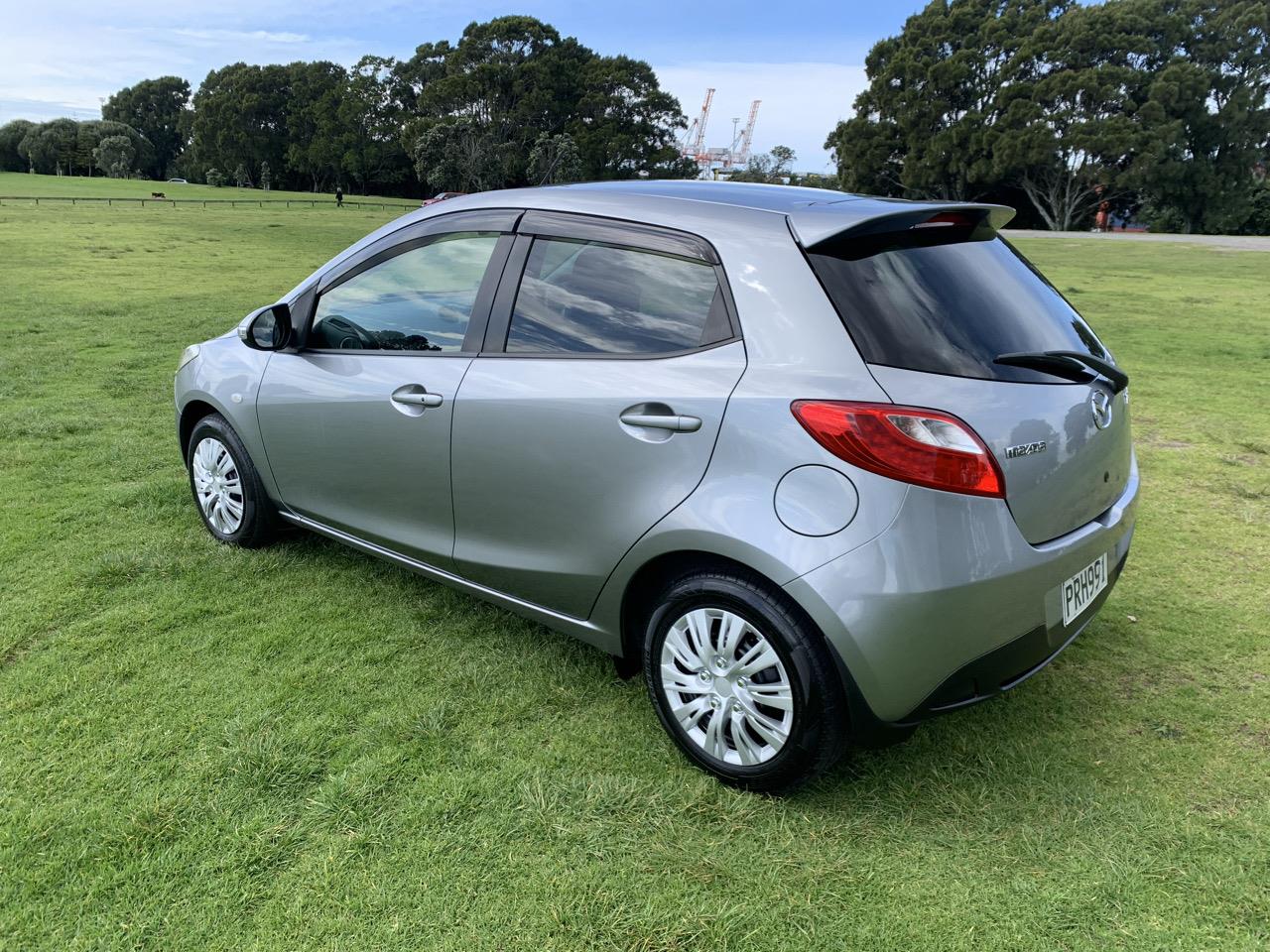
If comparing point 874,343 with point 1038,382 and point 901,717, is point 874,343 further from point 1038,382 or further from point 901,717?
point 901,717

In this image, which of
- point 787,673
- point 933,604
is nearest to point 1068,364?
point 933,604

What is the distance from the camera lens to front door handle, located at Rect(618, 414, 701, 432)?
2.44 metres

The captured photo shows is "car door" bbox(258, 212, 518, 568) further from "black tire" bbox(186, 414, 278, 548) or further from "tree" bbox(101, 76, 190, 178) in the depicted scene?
"tree" bbox(101, 76, 190, 178)

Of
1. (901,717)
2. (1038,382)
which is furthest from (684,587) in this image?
(1038,382)

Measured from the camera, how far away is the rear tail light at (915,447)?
7.16 ft

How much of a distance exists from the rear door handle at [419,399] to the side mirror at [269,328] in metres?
0.82

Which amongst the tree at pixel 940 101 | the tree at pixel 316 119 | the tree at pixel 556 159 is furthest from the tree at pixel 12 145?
the tree at pixel 940 101

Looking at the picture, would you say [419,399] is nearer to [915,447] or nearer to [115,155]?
[915,447]

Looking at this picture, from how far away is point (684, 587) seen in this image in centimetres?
253

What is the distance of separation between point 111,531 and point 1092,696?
4.43m

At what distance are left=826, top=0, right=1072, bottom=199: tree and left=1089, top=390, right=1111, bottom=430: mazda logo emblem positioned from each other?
55.5m

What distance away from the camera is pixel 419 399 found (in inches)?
122

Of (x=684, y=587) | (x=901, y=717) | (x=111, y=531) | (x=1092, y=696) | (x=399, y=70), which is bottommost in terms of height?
(x=111, y=531)

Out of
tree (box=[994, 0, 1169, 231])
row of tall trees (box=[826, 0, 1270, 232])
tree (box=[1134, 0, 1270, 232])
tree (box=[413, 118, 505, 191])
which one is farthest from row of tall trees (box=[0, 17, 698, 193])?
tree (box=[1134, 0, 1270, 232])
